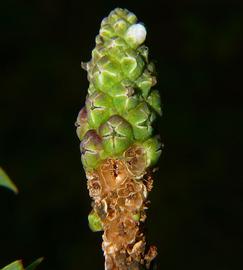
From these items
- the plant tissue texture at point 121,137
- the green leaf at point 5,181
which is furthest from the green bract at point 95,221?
the green leaf at point 5,181

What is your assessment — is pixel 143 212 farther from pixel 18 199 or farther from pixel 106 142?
pixel 18 199

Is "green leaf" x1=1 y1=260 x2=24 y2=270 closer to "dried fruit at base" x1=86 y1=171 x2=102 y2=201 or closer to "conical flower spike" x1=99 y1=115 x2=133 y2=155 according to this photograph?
"dried fruit at base" x1=86 y1=171 x2=102 y2=201

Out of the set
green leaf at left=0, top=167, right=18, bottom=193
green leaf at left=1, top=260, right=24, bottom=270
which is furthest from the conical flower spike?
green leaf at left=0, top=167, right=18, bottom=193

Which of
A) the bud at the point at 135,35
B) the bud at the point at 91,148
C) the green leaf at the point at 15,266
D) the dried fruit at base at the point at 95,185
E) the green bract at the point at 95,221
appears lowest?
the green leaf at the point at 15,266

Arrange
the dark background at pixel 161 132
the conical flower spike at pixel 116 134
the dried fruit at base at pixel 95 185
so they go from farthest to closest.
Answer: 1. the dark background at pixel 161 132
2. the dried fruit at base at pixel 95 185
3. the conical flower spike at pixel 116 134


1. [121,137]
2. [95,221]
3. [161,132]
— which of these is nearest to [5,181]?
[95,221]

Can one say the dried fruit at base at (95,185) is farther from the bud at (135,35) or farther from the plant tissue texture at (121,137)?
the bud at (135,35)
